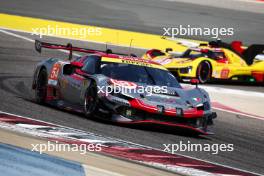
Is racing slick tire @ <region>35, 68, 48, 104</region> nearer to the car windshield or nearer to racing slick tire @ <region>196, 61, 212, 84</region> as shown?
the car windshield

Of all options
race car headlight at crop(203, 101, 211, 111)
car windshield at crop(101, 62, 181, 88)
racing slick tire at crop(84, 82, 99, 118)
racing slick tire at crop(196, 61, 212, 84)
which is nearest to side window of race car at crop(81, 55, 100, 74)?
car windshield at crop(101, 62, 181, 88)

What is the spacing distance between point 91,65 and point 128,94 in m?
1.21

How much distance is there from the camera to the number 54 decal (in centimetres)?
1267

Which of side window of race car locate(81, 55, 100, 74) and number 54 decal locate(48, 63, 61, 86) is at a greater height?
side window of race car locate(81, 55, 100, 74)

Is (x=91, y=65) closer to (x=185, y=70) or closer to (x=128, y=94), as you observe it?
(x=128, y=94)

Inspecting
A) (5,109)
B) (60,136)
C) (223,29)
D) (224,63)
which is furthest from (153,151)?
(223,29)

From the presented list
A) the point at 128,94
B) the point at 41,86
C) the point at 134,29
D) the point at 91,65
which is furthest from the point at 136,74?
the point at 134,29

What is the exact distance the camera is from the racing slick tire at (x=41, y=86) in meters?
13.1

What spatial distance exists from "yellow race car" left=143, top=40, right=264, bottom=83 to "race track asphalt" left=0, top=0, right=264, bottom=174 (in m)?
3.14

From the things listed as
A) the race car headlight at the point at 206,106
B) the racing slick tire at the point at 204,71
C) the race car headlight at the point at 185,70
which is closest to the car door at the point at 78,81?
the race car headlight at the point at 206,106

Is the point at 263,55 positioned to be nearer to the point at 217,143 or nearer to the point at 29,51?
the point at 29,51

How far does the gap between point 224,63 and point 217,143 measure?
26.9ft

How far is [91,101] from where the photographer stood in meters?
11.3

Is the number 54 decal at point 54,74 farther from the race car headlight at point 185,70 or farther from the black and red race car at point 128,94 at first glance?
the race car headlight at point 185,70
